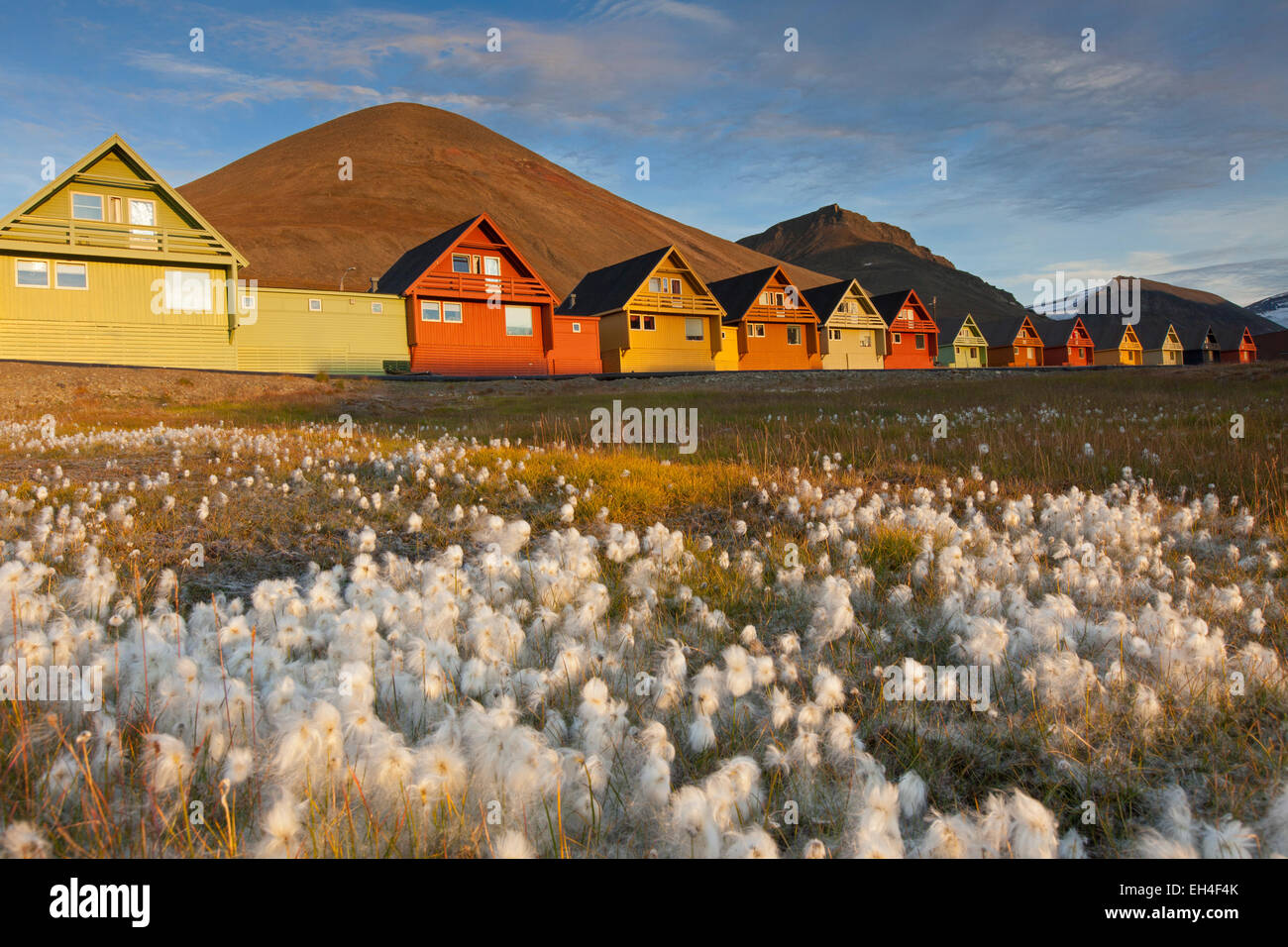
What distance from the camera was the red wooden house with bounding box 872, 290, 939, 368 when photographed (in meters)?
63.5

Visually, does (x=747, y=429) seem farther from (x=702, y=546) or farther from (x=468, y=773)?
(x=468, y=773)

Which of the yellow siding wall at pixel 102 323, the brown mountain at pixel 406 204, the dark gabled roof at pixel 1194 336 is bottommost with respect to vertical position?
the yellow siding wall at pixel 102 323

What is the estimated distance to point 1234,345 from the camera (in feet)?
339

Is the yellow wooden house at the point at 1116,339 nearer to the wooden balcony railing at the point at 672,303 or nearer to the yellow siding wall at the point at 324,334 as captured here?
the wooden balcony railing at the point at 672,303

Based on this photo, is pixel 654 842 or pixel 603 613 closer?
pixel 654 842

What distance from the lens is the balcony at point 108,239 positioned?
90.9ft

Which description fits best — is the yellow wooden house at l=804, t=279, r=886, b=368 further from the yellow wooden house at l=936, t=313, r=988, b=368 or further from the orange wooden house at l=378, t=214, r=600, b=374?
the orange wooden house at l=378, t=214, r=600, b=374

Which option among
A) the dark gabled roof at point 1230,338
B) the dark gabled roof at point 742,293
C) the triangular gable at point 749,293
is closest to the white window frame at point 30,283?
the dark gabled roof at point 742,293

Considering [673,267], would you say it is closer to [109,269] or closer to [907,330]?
[907,330]

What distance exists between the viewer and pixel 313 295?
38.8m

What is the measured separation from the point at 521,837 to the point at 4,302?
3732cm

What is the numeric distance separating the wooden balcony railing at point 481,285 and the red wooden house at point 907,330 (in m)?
35.4

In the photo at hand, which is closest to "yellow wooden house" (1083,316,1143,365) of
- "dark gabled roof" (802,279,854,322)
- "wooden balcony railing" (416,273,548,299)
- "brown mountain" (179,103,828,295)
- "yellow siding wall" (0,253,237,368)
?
"dark gabled roof" (802,279,854,322)
